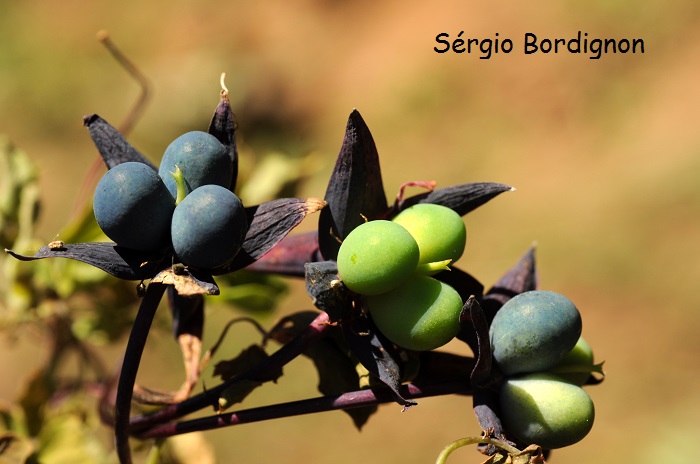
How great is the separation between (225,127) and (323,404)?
1.18 ft

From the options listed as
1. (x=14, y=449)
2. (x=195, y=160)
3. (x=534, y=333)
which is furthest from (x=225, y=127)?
(x=14, y=449)

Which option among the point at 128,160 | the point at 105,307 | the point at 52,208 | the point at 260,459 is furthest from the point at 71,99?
the point at 128,160

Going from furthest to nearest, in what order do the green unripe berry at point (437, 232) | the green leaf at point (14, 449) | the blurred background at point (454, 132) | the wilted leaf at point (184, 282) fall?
the blurred background at point (454, 132) → the green leaf at point (14, 449) → the green unripe berry at point (437, 232) → the wilted leaf at point (184, 282)

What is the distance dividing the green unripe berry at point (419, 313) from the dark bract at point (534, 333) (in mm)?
59

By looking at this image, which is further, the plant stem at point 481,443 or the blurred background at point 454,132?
the blurred background at point 454,132

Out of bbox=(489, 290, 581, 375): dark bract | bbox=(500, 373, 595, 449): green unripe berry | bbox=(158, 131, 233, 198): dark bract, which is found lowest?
bbox=(500, 373, 595, 449): green unripe berry

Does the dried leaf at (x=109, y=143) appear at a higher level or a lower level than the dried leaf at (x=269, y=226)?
higher

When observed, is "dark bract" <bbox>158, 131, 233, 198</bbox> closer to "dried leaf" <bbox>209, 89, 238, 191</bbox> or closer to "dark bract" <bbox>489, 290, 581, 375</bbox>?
"dried leaf" <bbox>209, 89, 238, 191</bbox>

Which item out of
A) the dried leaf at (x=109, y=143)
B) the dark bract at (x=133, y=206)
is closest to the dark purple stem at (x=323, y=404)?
the dark bract at (x=133, y=206)

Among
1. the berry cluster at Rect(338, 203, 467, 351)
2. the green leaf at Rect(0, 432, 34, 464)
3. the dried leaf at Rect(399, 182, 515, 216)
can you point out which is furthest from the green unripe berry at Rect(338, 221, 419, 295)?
the green leaf at Rect(0, 432, 34, 464)

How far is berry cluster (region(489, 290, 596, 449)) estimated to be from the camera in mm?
801

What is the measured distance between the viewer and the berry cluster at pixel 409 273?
30.7 inches

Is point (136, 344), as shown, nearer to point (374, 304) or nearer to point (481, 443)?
point (374, 304)

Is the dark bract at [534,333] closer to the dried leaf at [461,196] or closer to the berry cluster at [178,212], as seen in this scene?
the dried leaf at [461,196]
